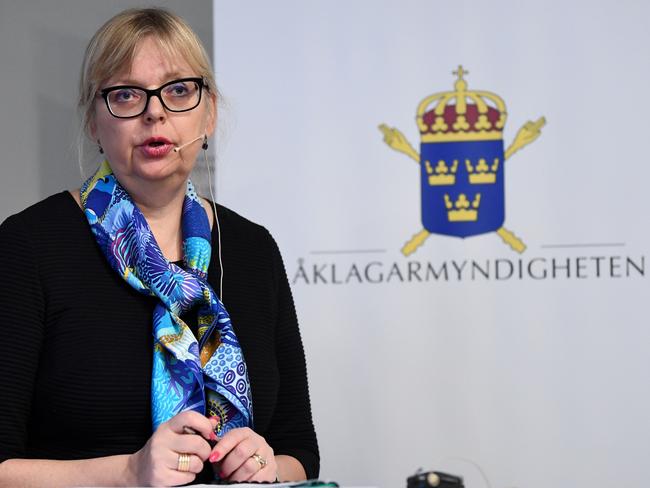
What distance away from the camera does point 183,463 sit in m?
1.37

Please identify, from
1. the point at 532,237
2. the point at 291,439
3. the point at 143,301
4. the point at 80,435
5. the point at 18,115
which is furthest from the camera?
the point at 18,115

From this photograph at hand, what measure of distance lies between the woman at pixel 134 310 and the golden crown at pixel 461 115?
110 centimetres

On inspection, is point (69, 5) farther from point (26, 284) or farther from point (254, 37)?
point (26, 284)

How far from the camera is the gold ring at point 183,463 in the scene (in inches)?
53.6

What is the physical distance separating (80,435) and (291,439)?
44 cm

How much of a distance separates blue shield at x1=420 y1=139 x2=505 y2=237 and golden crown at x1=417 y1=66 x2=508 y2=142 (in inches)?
1.0

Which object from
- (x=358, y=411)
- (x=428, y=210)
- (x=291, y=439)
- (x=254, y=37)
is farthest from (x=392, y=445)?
(x=254, y=37)

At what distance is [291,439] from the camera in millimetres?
1828

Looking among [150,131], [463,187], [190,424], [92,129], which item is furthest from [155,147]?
[463,187]

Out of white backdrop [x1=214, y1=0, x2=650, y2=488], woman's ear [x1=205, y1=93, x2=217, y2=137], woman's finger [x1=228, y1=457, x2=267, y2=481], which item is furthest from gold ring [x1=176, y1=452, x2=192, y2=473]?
white backdrop [x1=214, y1=0, x2=650, y2=488]

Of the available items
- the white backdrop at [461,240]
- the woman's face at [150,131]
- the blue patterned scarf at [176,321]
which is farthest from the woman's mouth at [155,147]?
the white backdrop at [461,240]

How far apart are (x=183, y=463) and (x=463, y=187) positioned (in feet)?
5.19

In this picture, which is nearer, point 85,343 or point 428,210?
point 85,343

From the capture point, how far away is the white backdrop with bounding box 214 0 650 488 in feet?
8.83
